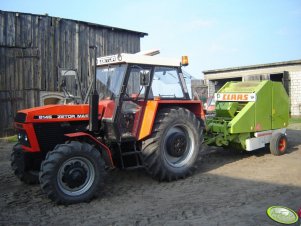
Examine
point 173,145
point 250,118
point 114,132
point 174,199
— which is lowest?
point 174,199

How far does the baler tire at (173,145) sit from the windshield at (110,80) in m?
0.90

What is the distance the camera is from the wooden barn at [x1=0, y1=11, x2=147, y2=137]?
11.6 m

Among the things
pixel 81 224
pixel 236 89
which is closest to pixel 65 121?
pixel 81 224

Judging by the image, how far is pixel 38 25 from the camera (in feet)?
39.5

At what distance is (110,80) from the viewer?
6035mm

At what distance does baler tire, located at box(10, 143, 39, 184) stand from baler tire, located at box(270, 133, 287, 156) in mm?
5445

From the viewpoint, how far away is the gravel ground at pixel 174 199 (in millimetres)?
4363

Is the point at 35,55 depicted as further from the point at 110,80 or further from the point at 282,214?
the point at 282,214

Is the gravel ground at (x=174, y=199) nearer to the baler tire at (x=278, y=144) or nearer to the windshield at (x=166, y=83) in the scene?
the baler tire at (x=278, y=144)

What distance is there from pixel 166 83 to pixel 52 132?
2.24 meters

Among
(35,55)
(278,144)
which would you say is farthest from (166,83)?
(35,55)

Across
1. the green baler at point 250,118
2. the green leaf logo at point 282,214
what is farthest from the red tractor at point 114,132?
the green leaf logo at point 282,214

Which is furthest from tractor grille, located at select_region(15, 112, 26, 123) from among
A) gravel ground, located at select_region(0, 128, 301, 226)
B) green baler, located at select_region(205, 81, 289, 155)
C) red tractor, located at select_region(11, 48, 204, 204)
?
green baler, located at select_region(205, 81, 289, 155)

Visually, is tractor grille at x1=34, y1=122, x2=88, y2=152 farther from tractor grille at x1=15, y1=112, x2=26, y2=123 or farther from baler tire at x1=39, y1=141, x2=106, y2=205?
baler tire at x1=39, y1=141, x2=106, y2=205
